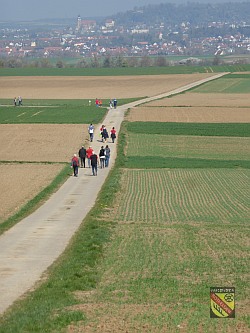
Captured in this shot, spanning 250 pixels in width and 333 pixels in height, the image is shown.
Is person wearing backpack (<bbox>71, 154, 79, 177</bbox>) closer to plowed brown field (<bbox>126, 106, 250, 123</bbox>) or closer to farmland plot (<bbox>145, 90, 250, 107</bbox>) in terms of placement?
plowed brown field (<bbox>126, 106, 250, 123</bbox>)

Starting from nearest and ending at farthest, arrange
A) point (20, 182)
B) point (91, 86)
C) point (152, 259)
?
point (152, 259), point (20, 182), point (91, 86)

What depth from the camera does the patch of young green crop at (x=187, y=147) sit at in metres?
47.4

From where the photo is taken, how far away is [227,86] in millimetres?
114250

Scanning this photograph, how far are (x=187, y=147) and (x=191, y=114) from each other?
19372 mm

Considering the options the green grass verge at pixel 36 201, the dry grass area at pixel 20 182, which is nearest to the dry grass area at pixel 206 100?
the dry grass area at pixel 20 182

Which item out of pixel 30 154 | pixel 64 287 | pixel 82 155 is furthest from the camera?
pixel 30 154

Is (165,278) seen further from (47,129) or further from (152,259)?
(47,129)

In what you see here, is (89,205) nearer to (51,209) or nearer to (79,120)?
(51,209)

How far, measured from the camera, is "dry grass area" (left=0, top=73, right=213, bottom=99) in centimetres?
10188

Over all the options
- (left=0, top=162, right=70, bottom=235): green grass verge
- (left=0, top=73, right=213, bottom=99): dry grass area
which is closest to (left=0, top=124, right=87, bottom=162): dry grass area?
(left=0, top=162, right=70, bottom=235): green grass verge

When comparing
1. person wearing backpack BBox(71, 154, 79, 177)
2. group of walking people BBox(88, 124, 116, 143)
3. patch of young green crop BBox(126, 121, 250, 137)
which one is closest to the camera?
person wearing backpack BBox(71, 154, 79, 177)

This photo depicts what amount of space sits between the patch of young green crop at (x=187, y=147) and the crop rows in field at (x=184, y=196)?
20.4 ft

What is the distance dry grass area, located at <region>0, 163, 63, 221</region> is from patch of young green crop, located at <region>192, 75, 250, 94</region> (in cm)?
6317

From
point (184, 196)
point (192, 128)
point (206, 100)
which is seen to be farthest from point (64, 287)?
point (206, 100)
